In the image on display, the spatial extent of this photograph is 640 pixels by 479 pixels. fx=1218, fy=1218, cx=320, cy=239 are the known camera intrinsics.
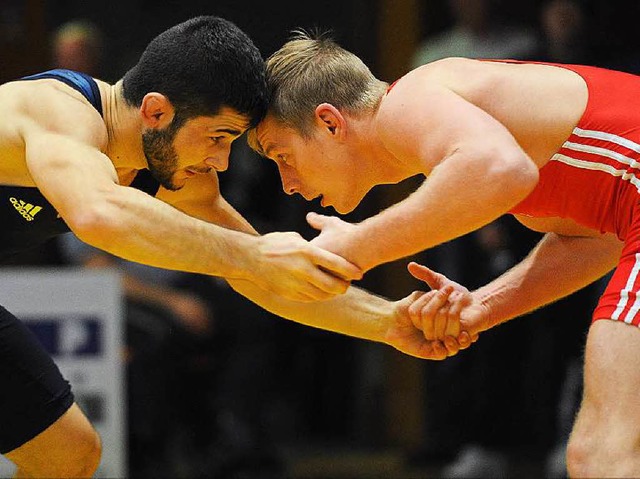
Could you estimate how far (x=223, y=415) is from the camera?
6.18 m

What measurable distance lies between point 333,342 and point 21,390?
11.4ft

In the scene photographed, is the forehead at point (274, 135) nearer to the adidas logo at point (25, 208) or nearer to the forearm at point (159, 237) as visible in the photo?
the forearm at point (159, 237)

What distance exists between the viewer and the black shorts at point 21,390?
12.0ft

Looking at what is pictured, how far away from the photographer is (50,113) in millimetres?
3227

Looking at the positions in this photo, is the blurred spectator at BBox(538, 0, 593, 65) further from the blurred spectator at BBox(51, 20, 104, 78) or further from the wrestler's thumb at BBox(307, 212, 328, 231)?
the wrestler's thumb at BBox(307, 212, 328, 231)

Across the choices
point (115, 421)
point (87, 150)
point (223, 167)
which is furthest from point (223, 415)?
point (87, 150)

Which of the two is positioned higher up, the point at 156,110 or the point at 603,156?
the point at 603,156

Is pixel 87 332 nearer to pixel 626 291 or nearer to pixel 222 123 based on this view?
pixel 222 123

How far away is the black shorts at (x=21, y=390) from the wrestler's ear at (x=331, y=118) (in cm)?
115

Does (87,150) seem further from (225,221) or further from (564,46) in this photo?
(564,46)

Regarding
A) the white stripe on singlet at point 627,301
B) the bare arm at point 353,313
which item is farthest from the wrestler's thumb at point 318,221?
the white stripe on singlet at point 627,301

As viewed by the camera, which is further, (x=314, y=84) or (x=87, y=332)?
(x=87, y=332)

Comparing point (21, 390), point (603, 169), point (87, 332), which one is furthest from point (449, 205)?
point (87, 332)

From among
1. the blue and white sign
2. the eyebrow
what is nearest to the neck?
the eyebrow
